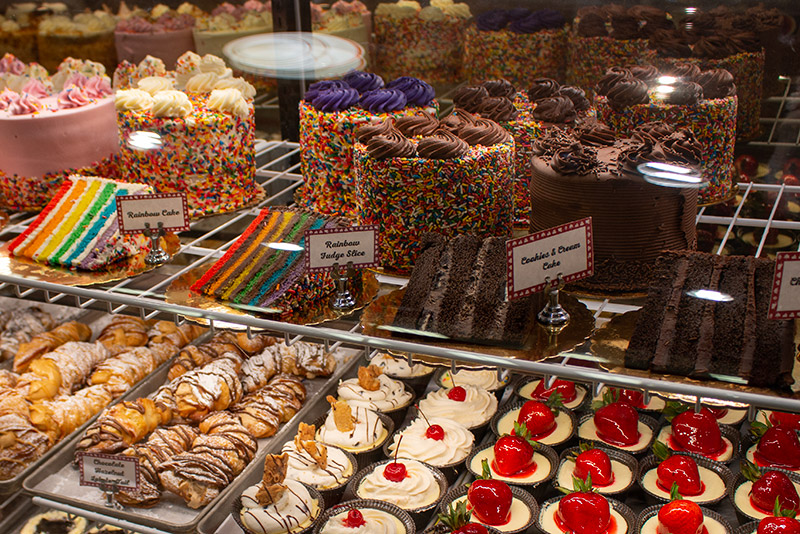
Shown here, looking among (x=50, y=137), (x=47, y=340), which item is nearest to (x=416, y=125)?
(x=50, y=137)

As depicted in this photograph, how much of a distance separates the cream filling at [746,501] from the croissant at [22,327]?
111 inches

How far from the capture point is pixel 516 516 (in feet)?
8.28

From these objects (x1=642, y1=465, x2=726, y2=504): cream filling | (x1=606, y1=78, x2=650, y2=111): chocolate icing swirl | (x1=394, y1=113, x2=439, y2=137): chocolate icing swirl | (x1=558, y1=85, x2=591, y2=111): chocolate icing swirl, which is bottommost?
(x1=642, y1=465, x2=726, y2=504): cream filling

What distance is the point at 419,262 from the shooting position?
1.87 metres

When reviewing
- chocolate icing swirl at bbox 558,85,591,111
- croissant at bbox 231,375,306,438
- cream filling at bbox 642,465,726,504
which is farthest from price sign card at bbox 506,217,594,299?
croissant at bbox 231,375,306,438

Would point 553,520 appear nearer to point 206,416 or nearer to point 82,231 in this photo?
point 206,416

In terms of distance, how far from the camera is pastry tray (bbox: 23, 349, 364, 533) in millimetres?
2607

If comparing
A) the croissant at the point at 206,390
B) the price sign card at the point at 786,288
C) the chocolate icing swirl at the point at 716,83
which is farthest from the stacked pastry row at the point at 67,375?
the price sign card at the point at 786,288

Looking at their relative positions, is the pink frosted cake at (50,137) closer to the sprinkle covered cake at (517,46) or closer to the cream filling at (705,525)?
the sprinkle covered cake at (517,46)

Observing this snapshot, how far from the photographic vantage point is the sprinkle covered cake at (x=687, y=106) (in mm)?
2102

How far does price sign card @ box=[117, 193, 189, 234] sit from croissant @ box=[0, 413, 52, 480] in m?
1.19

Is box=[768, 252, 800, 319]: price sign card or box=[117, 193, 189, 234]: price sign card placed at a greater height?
box=[768, 252, 800, 319]: price sign card

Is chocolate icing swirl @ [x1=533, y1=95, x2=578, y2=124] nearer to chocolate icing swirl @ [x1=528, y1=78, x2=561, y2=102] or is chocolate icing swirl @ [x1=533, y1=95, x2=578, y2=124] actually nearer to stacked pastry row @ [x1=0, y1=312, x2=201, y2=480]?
chocolate icing swirl @ [x1=528, y1=78, x2=561, y2=102]

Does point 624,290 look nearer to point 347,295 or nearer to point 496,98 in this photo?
point 347,295
